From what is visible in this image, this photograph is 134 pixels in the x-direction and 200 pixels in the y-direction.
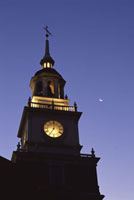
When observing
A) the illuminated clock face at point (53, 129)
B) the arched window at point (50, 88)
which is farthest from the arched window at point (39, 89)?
the illuminated clock face at point (53, 129)

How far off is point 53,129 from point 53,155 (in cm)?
388

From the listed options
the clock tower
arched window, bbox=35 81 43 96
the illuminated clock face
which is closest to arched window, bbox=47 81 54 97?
the clock tower

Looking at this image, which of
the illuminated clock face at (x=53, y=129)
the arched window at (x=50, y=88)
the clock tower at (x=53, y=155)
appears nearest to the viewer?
the clock tower at (x=53, y=155)

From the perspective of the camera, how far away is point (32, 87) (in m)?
51.7

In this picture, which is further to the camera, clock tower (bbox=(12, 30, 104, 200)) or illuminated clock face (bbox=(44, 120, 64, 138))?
illuminated clock face (bbox=(44, 120, 64, 138))

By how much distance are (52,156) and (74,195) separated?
465 cm

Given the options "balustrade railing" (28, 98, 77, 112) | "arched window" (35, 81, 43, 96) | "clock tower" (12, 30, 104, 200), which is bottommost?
"clock tower" (12, 30, 104, 200)

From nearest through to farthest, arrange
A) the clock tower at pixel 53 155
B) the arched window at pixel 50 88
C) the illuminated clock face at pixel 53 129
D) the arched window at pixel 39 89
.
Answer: the clock tower at pixel 53 155 → the illuminated clock face at pixel 53 129 → the arched window at pixel 39 89 → the arched window at pixel 50 88

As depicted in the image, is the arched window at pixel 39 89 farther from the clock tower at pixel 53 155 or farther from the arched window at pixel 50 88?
the arched window at pixel 50 88

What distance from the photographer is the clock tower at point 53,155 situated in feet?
128

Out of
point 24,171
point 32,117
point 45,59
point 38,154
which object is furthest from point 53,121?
point 45,59

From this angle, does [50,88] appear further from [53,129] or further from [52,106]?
[53,129]

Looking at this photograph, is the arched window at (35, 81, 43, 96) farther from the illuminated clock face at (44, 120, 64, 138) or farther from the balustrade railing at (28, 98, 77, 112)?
the illuminated clock face at (44, 120, 64, 138)

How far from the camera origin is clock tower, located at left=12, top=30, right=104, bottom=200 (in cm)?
3897
